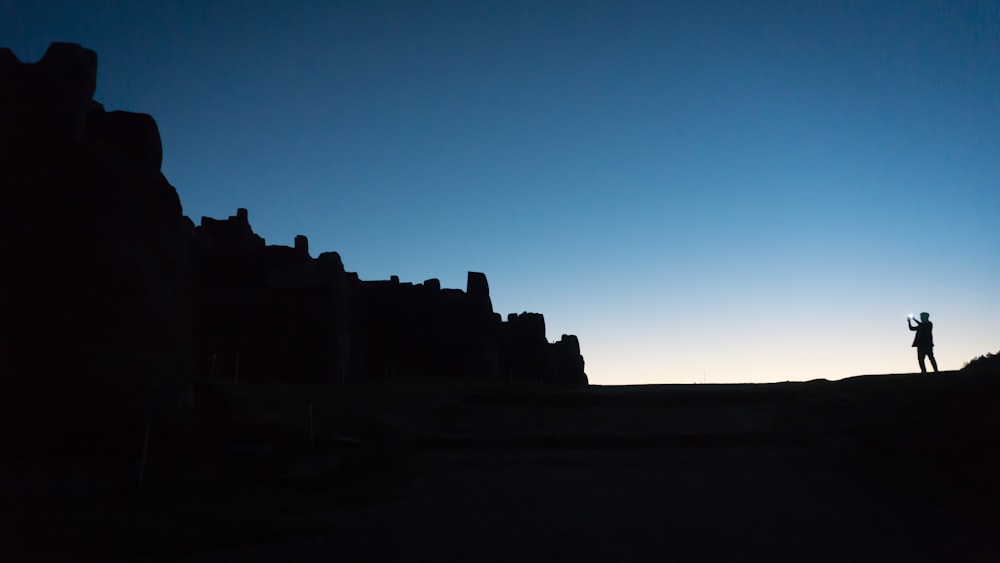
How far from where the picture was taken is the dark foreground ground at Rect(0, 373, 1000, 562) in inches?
323

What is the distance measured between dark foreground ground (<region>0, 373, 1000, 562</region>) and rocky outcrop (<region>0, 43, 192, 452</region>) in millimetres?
1094

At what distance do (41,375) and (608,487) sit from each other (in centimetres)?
840

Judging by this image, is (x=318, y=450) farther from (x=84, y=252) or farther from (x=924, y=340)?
(x=924, y=340)

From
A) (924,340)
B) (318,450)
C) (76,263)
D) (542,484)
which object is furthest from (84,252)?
(924,340)

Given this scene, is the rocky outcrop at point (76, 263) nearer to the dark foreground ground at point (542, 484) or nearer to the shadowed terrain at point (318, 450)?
the shadowed terrain at point (318, 450)

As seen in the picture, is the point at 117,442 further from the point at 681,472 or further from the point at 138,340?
the point at 681,472

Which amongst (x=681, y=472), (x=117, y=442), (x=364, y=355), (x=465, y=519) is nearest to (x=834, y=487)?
(x=681, y=472)

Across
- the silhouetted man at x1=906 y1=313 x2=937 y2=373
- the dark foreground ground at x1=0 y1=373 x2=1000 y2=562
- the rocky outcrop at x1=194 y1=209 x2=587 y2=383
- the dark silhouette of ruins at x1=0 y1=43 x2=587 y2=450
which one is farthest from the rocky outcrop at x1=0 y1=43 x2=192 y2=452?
the silhouetted man at x1=906 y1=313 x2=937 y2=373

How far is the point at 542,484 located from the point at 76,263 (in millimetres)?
7762

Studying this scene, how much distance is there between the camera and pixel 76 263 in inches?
431

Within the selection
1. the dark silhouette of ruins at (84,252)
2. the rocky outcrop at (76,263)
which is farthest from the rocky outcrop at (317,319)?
the rocky outcrop at (76,263)

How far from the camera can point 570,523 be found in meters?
9.10

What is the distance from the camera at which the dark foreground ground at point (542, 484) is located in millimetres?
8195

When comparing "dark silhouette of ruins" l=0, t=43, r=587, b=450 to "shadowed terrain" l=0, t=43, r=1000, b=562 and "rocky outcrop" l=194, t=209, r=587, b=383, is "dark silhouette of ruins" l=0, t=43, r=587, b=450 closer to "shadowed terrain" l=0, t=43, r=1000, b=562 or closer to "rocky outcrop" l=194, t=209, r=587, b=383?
A: "shadowed terrain" l=0, t=43, r=1000, b=562
